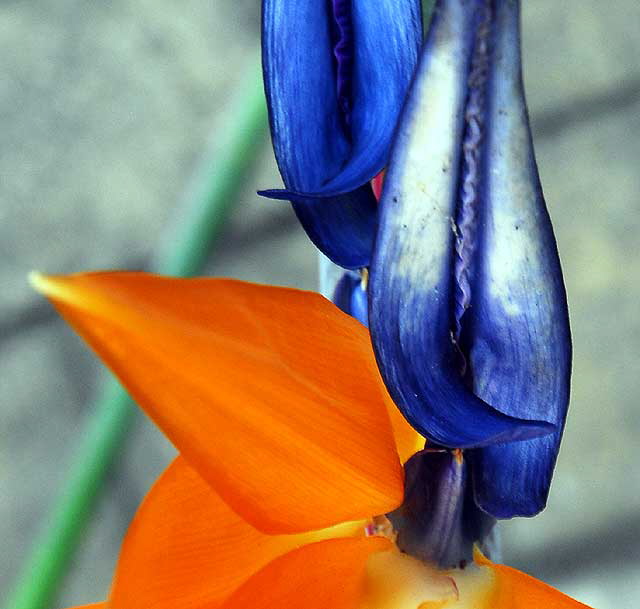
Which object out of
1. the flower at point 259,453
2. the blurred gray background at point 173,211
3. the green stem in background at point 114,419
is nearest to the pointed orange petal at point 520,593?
the flower at point 259,453

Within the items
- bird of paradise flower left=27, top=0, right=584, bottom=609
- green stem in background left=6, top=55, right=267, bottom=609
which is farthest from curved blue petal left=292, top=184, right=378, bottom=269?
green stem in background left=6, top=55, right=267, bottom=609

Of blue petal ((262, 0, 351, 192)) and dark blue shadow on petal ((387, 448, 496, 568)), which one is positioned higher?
blue petal ((262, 0, 351, 192))

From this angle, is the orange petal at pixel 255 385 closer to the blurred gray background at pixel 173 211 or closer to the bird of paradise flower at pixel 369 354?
the bird of paradise flower at pixel 369 354

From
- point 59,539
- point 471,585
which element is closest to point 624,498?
point 59,539

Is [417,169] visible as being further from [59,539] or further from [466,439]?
[59,539]

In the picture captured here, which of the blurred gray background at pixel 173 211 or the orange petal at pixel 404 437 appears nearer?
the orange petal at pixel 404 437

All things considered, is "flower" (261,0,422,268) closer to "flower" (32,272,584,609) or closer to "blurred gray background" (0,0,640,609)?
"flower" (32,272,584,609)
